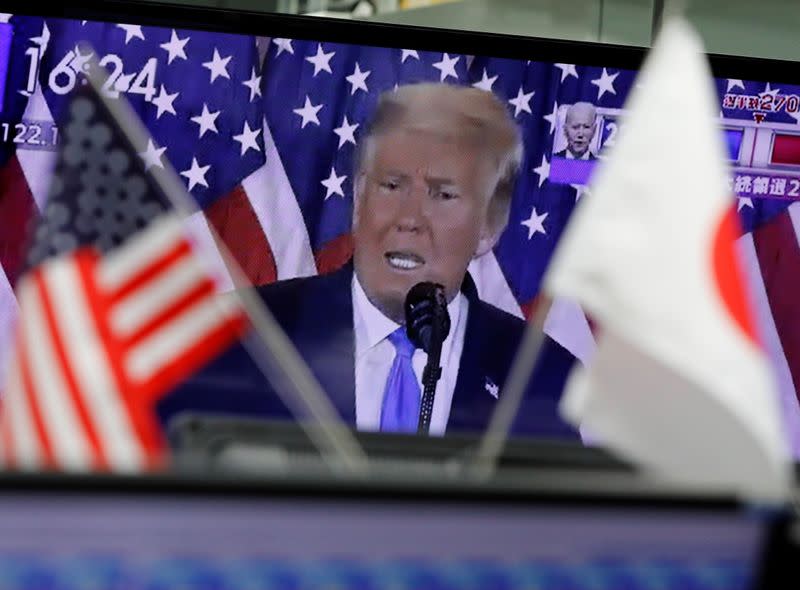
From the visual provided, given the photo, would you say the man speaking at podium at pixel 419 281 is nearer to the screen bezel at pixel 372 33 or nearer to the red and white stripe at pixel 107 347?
the screen bezel at pixel 372 33

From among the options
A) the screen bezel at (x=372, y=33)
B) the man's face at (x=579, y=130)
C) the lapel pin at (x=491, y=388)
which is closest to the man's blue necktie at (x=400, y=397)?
the lapel pin at (x=491, y=388)

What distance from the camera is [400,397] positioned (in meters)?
5.38

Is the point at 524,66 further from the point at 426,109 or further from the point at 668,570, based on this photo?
the point at 668,570

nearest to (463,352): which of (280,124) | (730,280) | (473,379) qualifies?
(473,379)

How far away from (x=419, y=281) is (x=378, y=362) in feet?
0.95

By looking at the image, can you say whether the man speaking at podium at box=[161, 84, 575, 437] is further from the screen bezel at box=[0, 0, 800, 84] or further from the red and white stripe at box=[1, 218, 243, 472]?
the red and white stripe at box=[1, 218, 243, 472]

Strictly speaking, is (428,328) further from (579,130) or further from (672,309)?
(672,309)

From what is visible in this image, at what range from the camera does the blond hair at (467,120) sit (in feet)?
18.0

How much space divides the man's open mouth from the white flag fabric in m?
3.42

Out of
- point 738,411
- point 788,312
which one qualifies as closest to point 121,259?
point 738,411

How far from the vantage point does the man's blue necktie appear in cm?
537

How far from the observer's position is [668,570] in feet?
5.12

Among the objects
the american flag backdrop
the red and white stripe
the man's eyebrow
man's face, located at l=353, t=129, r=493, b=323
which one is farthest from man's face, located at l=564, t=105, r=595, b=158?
the red and white stripe

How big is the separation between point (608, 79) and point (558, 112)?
0.19m
